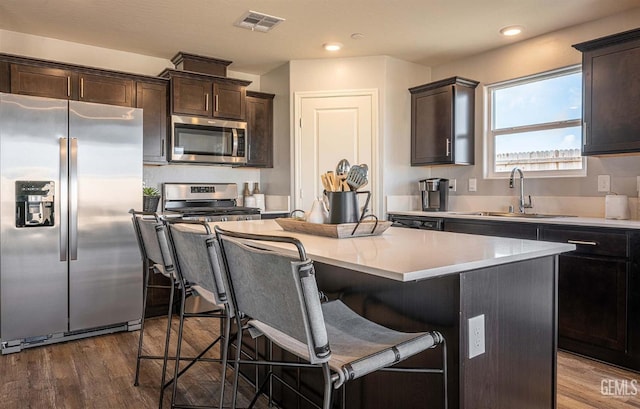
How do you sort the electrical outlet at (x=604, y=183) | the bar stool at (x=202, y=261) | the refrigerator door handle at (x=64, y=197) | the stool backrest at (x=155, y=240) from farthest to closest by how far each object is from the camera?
the electrical outlet at (x=604, y=183) < the refrigerator door handle at (x=64, y=197) < the stool backrest at (x=155, y=240) < the bar stool at (x=202, y=261)

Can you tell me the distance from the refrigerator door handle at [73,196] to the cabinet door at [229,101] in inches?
59.9

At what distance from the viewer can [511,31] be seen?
12.0 feet

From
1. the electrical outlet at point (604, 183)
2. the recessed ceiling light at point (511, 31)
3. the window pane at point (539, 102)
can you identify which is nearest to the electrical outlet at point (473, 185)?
the window pane at point (539, 102)

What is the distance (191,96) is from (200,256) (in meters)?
2.94

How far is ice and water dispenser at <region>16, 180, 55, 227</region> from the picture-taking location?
2.93 meters

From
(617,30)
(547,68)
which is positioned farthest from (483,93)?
(617,30)

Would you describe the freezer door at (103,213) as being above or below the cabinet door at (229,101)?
below

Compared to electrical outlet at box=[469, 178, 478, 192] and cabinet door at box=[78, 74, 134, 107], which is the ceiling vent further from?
electrical outlet at box=[469, 178, 478, 192]

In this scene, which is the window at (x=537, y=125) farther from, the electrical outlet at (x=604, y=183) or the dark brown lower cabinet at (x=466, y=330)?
the dark brown lower cabinet at (x=466, y=330)

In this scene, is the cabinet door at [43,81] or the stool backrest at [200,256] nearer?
the stool backrest at [200,256]

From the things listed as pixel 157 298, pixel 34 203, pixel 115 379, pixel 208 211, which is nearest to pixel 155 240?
pixel 115 379

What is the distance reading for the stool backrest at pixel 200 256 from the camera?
5.20ft

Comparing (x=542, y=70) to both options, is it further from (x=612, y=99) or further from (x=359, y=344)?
(x=359, y=344)

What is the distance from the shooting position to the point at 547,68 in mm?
3732
